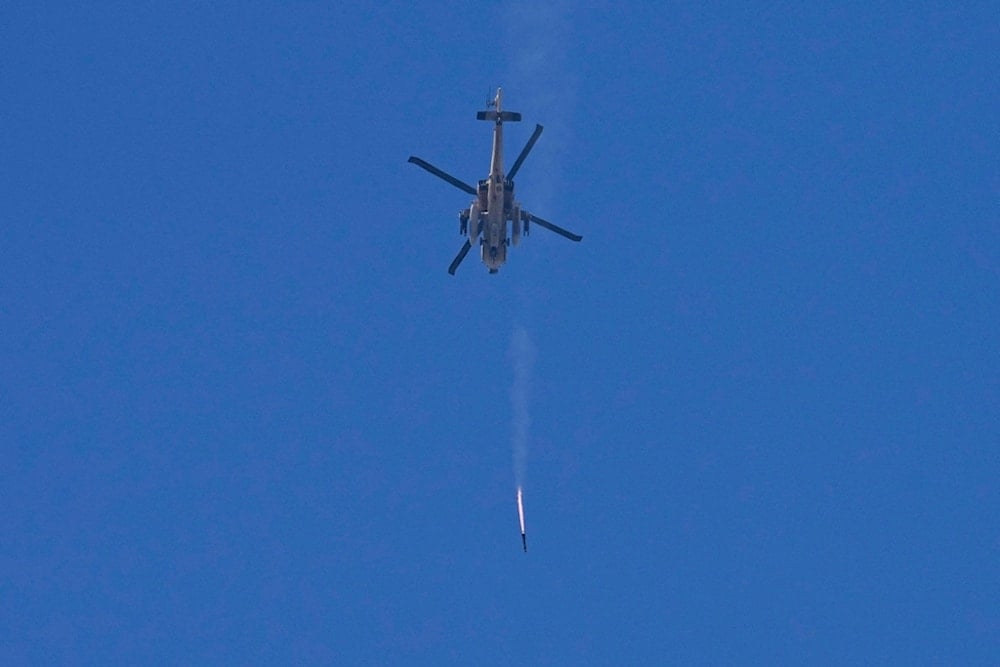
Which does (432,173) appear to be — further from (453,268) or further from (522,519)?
(522,519)

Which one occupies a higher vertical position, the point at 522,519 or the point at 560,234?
the point at 560,234

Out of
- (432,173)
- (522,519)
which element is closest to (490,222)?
(432,173)

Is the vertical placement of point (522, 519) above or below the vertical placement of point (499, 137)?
below

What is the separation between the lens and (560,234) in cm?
12962

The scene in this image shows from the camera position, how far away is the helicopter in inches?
4865

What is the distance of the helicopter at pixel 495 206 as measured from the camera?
12356 centimetres

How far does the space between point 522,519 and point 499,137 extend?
65.6ft

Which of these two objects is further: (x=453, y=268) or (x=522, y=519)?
(x=453, y=268)

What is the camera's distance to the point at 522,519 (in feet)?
375

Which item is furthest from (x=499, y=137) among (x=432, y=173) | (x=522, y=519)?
(x=522, y=519)

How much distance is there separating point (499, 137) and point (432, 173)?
3.73 meters

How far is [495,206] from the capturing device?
124125mm

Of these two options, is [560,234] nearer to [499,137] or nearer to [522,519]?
[499,137]

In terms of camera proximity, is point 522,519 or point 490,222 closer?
point 522,519
